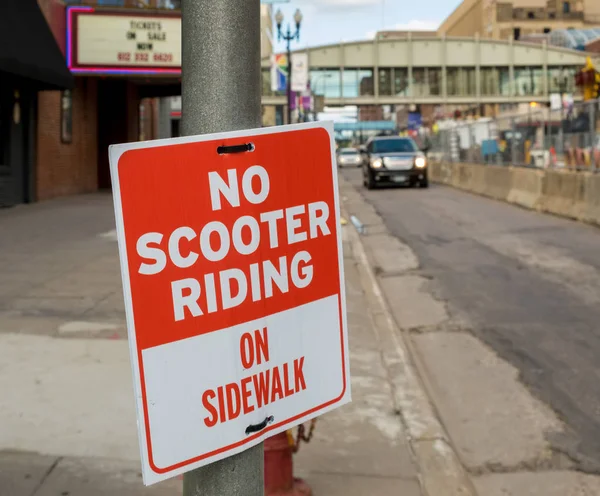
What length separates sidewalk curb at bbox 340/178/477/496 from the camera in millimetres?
3844

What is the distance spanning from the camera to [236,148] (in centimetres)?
210

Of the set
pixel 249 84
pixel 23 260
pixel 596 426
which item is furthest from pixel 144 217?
pixel 23 260

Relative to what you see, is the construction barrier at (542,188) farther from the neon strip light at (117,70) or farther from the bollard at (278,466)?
the bollard at (278,466)

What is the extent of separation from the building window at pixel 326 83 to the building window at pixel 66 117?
190 ft

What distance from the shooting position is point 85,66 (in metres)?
20.3

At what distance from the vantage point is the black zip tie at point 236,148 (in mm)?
2080

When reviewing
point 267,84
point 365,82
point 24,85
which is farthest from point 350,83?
point 24,85

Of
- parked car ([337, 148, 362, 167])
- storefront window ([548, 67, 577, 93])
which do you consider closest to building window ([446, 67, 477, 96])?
storefront window ([548, 67, 577, 93])

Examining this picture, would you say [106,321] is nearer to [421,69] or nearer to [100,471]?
[100,471]

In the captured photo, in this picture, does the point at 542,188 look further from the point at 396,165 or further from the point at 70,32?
the point at 70,32

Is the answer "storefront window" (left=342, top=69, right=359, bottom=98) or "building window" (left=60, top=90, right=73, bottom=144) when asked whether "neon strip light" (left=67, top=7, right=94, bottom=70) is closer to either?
"building window" (left=60, top=90, right=73, bottom=144)

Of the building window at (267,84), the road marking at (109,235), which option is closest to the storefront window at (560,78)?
the building window at (267,84)

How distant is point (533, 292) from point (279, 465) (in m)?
5.96

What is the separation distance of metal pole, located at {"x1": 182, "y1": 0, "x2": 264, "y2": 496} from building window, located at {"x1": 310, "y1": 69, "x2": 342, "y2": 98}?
256 ft
